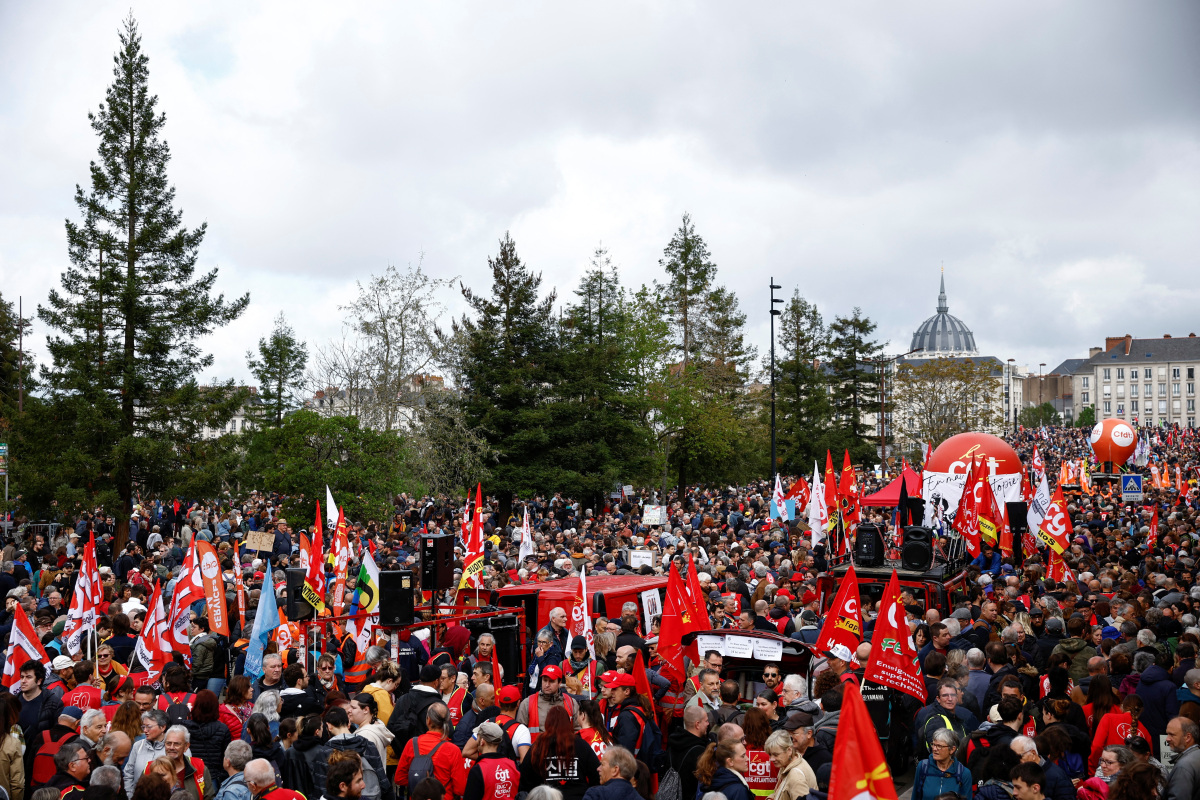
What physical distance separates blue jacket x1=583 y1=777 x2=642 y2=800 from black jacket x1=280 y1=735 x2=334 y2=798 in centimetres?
206

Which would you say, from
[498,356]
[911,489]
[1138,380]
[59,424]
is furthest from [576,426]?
[1138,380]

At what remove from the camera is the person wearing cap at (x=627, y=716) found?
746cm

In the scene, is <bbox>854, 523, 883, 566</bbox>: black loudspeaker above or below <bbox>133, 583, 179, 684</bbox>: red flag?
above

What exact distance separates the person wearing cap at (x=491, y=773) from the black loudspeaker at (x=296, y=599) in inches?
240

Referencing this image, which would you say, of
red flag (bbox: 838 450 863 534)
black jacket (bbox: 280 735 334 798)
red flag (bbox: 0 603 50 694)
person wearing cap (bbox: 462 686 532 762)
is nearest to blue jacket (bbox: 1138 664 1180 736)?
person wearing cap (bbox: 462 686 532 762)

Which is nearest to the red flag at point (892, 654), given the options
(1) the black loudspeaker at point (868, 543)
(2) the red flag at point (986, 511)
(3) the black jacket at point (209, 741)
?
(3) the black jacket at point (209, 741)

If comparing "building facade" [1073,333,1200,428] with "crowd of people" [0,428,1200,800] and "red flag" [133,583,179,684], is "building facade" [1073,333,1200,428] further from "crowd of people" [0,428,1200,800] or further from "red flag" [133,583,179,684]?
"red flag" [133,583,179,684]

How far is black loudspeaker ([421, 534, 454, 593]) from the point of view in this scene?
41.4ft

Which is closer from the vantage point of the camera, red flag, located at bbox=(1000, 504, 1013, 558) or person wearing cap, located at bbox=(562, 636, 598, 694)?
person wearing cap, located at bbox=(562, 636, 598, 694)

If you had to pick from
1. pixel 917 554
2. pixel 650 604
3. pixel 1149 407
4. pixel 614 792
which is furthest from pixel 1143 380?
pixel 614 792

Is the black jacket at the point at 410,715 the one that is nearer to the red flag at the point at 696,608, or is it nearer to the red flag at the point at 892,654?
the red flag at the point at 696,608

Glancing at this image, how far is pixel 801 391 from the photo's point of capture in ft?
201

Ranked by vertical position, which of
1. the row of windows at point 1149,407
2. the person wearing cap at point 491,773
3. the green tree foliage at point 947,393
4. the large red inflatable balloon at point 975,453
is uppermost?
the row of windows at point 1149,407

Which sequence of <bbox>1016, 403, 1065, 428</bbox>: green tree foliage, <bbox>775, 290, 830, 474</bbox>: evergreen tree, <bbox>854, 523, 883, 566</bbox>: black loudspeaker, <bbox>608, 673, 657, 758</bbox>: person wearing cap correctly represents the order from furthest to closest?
<bbox>1016, 403, 1065, 428</bbox>: green tree foliage
<bbox>775, 290, 830, 474</bbox>: evergreen tree
<bbox>854, 523, 883, 566</bbox>: black loudspeaker
<bbox>608, 673, 657, 758</bbox>: person wearing cap
